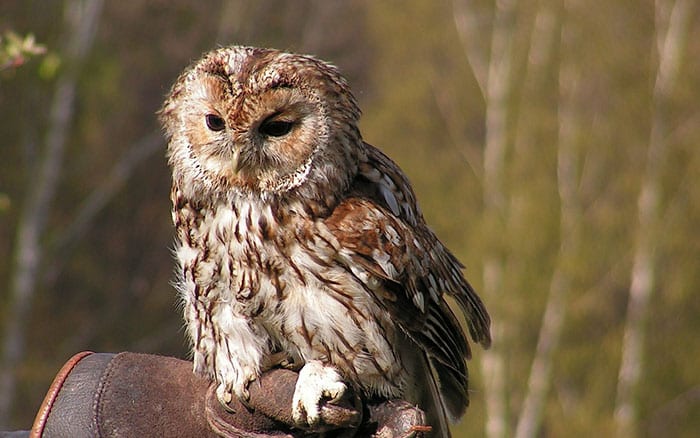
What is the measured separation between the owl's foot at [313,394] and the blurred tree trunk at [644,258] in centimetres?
957

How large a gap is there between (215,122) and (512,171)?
10.1 meters

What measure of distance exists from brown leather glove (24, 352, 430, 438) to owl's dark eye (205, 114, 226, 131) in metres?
0.67

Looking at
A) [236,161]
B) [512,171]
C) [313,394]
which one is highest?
[236,161]

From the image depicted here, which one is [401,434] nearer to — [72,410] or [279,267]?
[279,267]

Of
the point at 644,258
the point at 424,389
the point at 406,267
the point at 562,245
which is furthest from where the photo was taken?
the point at 562,245

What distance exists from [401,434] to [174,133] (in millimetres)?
1128

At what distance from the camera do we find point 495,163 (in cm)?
1302

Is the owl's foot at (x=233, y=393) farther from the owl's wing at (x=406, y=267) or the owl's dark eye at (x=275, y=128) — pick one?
the owl's dark eye at (x=275, y=128)

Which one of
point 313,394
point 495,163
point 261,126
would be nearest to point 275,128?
point 261,126

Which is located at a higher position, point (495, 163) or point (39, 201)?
point (495, 163)

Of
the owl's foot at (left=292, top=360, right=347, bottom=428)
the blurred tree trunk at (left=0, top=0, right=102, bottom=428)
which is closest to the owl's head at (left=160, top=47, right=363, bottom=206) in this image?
the owl's foot at (left=292, top=360, right=347, bottom=428)

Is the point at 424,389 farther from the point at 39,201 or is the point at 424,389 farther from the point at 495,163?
the point at 495,163

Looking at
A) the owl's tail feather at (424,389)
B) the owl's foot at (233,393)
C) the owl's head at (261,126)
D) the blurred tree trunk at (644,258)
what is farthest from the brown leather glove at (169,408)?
the blurred tree trunk at (644,258)

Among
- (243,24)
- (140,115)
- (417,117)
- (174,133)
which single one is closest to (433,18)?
(417,117)
